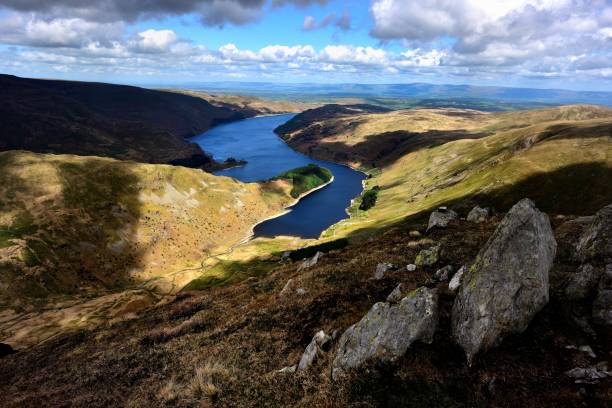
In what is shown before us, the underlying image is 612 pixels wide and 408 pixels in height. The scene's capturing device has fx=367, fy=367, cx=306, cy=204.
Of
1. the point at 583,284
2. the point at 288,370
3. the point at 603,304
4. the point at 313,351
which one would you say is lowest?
the point at 288,370

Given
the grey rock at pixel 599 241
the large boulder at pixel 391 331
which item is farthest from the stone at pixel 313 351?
the grey rock at pixel 599 241

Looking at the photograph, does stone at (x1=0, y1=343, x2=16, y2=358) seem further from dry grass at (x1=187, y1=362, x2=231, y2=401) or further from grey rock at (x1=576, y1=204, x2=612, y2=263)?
grey rock at (x1=576, y1=204, x2=612, y2=263)

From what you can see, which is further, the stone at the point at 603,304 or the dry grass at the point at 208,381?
the dry grass at the point at 208,381

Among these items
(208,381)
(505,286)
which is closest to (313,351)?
(208,381)

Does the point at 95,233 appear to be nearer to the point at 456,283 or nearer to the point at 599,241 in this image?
the point at 456,283

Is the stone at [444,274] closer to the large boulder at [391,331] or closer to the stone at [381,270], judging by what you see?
the stone at [381,270]
